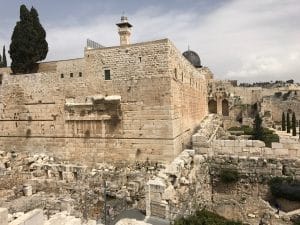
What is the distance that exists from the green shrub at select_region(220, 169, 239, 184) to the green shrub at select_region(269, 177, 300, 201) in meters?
0.99

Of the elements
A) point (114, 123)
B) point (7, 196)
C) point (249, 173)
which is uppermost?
point (114, 123)

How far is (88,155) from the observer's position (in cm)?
1144

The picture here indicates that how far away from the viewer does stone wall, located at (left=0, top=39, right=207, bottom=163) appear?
33.4 feet

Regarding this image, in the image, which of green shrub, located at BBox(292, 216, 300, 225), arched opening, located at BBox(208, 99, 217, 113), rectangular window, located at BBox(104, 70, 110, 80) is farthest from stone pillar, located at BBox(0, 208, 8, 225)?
arched opening, located at BBox(208, 99, 217, 113)

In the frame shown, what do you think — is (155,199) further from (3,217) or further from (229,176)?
(229,176)

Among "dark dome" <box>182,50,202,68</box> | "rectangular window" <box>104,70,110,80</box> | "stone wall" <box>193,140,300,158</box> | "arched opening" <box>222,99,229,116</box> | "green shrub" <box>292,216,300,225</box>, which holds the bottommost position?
"green shrub" <box>292,216,300,225</box>

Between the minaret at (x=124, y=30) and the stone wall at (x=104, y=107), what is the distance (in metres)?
2.66

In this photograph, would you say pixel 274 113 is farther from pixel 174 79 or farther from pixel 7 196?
pixel 7 196

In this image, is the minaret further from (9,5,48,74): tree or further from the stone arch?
the stone arch

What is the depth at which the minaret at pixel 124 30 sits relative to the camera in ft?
43.8

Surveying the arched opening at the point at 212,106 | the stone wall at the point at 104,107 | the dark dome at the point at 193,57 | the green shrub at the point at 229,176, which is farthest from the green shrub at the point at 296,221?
the arched opening at the point at 212,106

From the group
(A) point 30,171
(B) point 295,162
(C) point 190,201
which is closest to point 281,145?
(B) point 295,162

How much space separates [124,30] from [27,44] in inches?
232

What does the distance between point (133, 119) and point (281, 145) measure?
4.84 m
